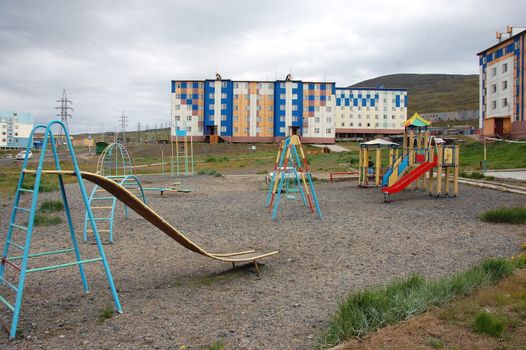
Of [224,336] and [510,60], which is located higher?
[510,60]

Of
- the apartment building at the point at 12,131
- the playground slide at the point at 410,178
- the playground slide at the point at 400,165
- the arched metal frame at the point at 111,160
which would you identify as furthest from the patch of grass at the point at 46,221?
the apartment building at the point at 12,131

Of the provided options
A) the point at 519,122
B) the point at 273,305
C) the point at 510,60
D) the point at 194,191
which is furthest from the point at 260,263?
the point at 510,60

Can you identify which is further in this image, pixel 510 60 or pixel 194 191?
pixel 510 60

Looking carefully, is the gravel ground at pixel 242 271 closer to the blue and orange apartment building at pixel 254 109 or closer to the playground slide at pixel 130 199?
the playground slide at pixel 130 199

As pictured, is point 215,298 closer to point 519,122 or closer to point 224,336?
point 224,336

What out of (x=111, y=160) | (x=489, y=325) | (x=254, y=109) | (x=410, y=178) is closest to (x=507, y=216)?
(x=410, y=178)

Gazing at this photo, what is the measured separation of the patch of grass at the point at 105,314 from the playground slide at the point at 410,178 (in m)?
11.2

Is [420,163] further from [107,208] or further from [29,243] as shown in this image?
[29,243]

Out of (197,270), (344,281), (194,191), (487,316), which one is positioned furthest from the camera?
(194,191)

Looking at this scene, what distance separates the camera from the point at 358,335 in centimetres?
375

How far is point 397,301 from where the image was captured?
4340 mm

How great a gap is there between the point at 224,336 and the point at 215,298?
1.19 metres

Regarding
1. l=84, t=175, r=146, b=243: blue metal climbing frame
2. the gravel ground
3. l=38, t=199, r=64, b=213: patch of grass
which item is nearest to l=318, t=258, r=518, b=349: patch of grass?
the gravel ground

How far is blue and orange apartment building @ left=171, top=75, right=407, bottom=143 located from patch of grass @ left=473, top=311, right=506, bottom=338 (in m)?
60.4
